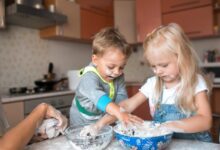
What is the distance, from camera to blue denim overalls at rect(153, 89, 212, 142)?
978 mm

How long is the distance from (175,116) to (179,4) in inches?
85.3

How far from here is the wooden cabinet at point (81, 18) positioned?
2492 millimetres

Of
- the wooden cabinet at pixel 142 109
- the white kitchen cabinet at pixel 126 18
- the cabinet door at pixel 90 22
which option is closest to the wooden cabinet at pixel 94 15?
the cabinet door at pixel 90 22

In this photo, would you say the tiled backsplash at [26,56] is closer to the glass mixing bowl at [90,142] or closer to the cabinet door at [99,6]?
the cabinet door at [99,6]

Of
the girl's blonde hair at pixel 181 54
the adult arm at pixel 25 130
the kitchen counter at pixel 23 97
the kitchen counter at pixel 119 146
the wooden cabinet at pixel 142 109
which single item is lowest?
the wooden cabinet at pixel 142 109

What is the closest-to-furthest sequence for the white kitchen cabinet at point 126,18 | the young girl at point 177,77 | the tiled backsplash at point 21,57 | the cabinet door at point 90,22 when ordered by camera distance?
the young girl at point 177,77, the tiled backsplash at point 21,57, the cabinet door at point 90,22, the white kitchen cabinet at point 126,18

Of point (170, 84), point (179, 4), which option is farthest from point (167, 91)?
point (179, 4)

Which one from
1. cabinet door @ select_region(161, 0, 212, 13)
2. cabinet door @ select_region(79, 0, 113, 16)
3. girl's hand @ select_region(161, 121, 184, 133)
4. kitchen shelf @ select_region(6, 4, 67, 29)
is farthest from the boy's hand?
cabinet door @ select_region(161, 0, 212, 13)

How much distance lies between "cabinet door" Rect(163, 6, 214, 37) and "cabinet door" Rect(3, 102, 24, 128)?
2040 millimetres

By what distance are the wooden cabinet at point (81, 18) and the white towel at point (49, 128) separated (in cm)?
176

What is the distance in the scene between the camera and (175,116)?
3.23 ft

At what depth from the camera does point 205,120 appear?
0.80 metres

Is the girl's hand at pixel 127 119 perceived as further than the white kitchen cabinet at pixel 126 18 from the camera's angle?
No

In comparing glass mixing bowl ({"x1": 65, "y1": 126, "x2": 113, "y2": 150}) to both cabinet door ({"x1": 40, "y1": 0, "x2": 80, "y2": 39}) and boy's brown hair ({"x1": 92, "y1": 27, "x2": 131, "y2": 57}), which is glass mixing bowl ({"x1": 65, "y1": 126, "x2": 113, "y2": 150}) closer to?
boy's brown hair ({"x1": 92, "y1": 27, "x2": 131, "y2": 57})
